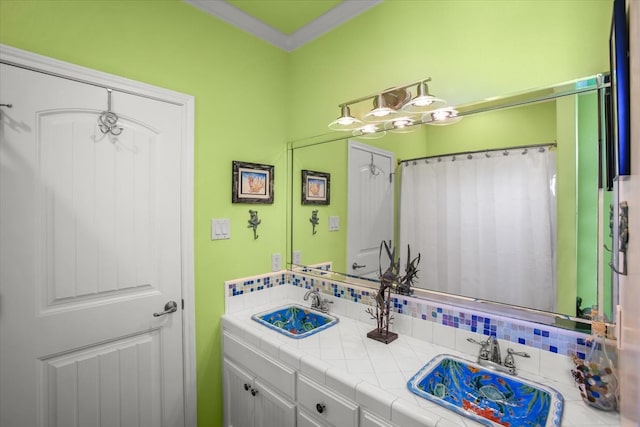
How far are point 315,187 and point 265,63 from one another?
910 millimetres

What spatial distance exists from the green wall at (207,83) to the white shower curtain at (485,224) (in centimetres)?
99

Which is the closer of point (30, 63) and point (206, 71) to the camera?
point (30, 63)

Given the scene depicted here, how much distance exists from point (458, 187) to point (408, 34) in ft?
2.77

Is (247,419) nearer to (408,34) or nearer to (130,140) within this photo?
(130,140)

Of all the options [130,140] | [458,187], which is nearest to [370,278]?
[458,187]

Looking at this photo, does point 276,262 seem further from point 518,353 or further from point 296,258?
point 518,353

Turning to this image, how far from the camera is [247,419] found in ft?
5.32

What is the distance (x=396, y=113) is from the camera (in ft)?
5.29

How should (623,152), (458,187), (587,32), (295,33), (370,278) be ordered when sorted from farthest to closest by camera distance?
1. (295,33)
2. (370,278)
3. (458,187)
4. (587,32)
5. (623,152)

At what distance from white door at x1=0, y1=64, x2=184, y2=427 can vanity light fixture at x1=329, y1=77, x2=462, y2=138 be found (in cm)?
97

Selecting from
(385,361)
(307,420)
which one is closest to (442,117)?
(385,361)

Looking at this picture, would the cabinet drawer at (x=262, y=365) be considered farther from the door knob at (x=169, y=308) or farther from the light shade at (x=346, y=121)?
the light shade at (x=346, y=121)

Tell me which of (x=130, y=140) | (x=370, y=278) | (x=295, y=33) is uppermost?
(x=295, y=33)

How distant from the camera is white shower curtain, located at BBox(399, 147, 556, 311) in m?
1.21
